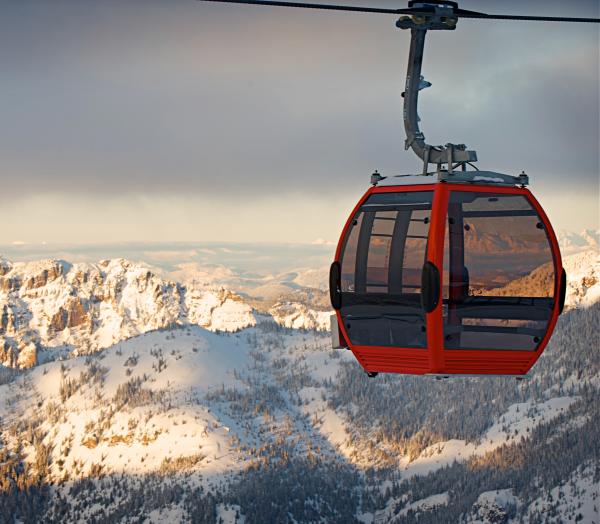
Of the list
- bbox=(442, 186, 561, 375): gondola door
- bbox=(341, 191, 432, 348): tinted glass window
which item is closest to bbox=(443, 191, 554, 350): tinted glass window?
bbox=(442, 186, 561, 375): gondola door

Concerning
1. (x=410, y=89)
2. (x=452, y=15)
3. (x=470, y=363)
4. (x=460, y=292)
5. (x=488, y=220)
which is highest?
(x=452, y=15)

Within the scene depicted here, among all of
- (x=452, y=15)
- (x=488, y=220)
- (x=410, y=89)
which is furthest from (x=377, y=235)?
(x=452, y=15)

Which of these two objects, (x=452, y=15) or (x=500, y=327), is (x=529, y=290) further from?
(x=452, y=15)

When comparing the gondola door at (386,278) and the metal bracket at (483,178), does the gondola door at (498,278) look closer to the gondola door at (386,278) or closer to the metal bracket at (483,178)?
the metal bracket at (483,178)

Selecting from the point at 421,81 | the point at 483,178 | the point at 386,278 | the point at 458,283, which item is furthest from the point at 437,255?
the point at 421,81

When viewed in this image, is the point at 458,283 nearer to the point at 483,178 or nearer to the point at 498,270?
the point at 498,270

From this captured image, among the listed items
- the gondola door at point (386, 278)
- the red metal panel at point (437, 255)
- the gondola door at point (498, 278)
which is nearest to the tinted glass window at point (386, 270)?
the gondola door at point (386, 278)

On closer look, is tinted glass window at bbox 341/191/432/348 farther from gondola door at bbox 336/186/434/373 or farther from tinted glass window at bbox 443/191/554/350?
tinted glass window at bbox 443/191/554/350
